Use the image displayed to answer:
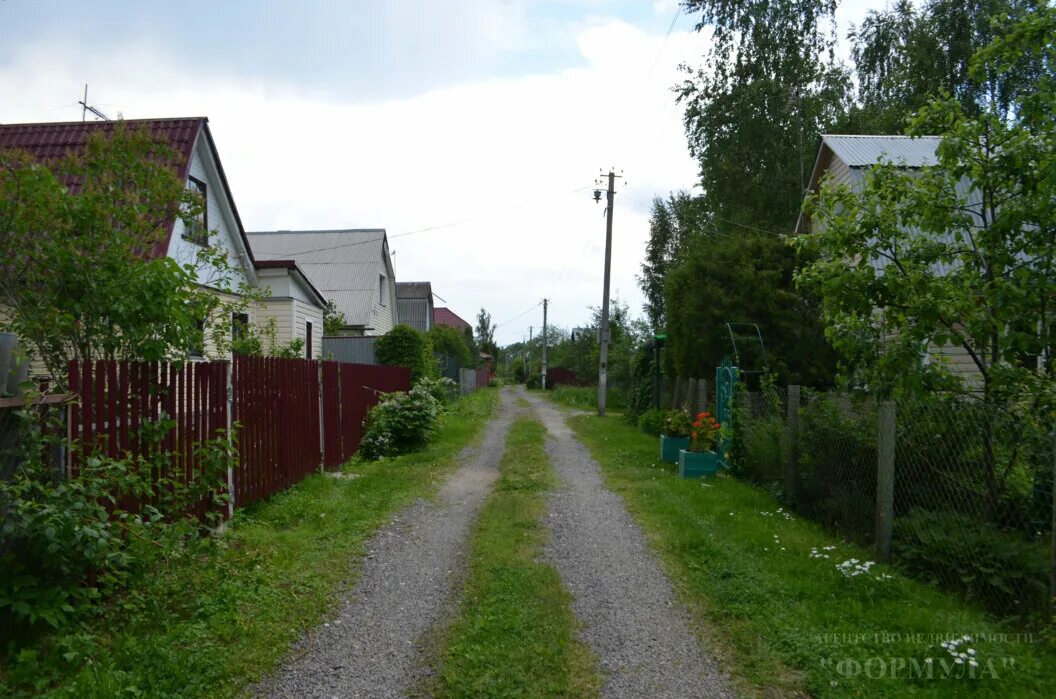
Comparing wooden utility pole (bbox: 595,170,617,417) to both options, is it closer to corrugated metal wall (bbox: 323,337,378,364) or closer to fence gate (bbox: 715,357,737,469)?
corrugated metal wall (bbox: 323,337,378,364)

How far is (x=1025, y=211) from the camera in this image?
5555mm

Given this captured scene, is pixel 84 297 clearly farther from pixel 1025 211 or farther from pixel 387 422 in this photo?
pixel 387 422

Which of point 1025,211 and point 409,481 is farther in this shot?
point 409,481

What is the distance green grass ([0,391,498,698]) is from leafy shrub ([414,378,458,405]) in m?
7.44

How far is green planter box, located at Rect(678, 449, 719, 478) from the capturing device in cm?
1045

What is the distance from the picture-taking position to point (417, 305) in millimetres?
45531

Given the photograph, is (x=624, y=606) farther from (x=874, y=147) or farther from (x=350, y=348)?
(x=350, y=348)

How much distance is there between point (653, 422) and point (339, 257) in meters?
19.6

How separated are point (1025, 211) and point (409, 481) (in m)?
7.71

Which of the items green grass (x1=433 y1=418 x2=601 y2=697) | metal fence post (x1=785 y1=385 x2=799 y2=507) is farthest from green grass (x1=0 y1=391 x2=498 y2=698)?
metal fence post (x1=785 y1=385 x2=799 y2=507)

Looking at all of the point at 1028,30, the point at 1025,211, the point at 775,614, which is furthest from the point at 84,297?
the point at 1028,30

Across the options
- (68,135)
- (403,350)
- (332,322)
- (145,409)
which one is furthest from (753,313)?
(332,322)

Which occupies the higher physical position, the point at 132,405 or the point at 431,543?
the point at 132,405

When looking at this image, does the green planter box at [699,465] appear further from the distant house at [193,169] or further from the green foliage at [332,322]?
the green foliage at [332,322]
